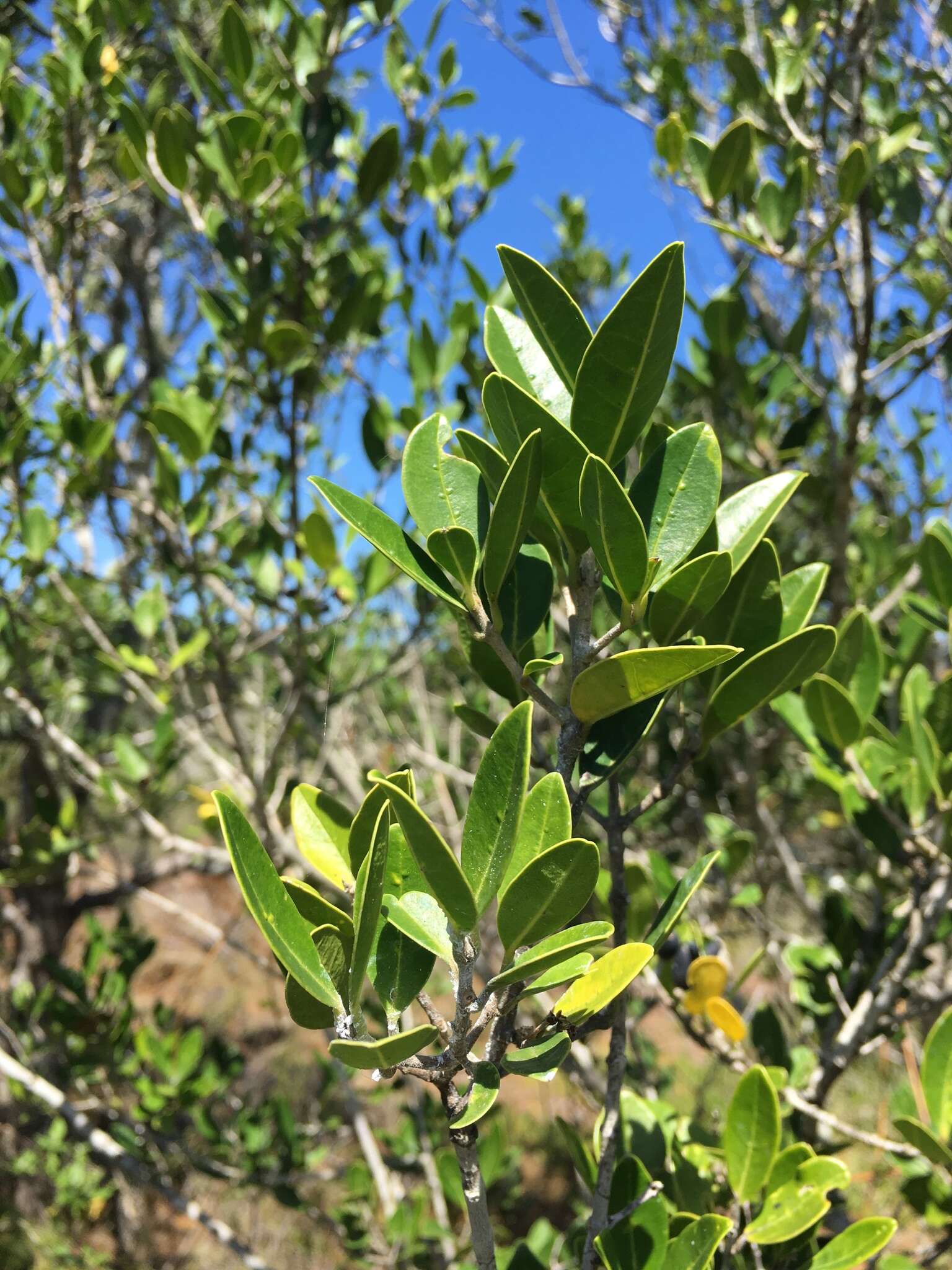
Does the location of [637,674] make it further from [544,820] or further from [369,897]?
[369,897]

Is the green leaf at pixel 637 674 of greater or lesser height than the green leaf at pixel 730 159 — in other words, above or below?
below

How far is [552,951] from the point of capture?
552 mm

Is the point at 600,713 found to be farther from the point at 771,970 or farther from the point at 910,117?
the point at 771,970

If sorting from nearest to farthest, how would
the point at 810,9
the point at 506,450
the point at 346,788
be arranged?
the point at 506,450 → the point at 810,9 → the point at 346,788

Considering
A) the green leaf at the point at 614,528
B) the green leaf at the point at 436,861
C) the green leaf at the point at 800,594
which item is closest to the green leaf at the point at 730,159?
the green leaf at the point at 800,594

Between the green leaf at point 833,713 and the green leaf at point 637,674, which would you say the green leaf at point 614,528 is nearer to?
the green leaf at point 637,674

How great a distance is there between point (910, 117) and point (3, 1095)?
5.18m

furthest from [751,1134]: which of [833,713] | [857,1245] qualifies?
[833,713]

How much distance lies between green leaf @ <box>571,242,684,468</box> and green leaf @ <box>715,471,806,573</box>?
6.1 inches

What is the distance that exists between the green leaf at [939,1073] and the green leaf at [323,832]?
2.25ft

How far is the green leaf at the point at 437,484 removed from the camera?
0.73 meters

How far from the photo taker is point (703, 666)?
0.61m

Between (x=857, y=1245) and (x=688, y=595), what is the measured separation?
73 cm

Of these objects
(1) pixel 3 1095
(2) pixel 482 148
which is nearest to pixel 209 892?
(1) pixel 3 1095
